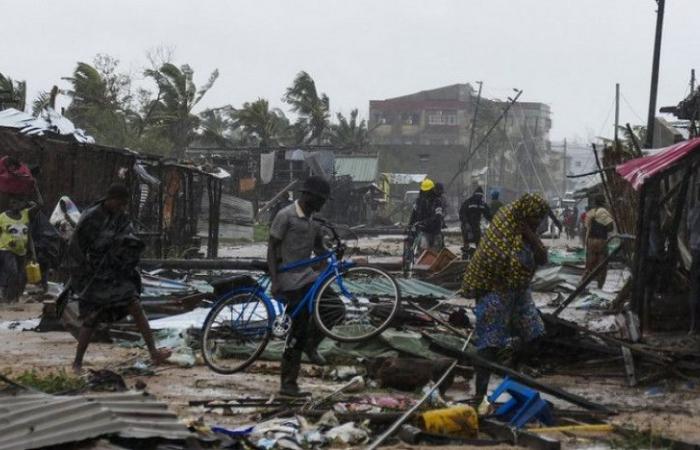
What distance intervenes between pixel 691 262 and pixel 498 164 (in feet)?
219

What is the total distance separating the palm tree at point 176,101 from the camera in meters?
44.1

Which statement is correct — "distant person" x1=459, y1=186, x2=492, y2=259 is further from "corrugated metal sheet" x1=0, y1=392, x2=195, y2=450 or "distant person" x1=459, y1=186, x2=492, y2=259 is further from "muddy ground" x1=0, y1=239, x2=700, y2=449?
"corrugated metal sheet" x1=0, y1=392, x2=195, y2=450

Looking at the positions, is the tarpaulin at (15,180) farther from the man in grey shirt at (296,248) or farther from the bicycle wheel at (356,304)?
the man in grey shirt at (296,248)

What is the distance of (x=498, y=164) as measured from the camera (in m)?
77.8

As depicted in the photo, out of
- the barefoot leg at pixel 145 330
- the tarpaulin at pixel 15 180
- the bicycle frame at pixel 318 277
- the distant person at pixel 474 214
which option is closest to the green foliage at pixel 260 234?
the distant person at pixel 474 214

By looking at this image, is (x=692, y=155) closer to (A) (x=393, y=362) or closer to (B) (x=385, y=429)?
(A) (x=393, y=362)

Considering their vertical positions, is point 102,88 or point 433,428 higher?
point 102,88

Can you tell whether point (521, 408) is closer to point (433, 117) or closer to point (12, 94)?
point (12, 94)

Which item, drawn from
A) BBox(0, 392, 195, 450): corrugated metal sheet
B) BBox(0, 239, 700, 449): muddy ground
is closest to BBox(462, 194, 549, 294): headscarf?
BBox(0, 239, 700, 449): muddy ground

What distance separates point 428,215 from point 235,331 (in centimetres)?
1081

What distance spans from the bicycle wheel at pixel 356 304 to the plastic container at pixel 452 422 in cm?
195

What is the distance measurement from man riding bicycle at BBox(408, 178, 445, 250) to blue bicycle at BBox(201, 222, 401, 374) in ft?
33.8

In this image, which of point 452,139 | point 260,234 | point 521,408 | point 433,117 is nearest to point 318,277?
point 521,408

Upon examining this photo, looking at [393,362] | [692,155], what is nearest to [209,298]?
[393,362]
